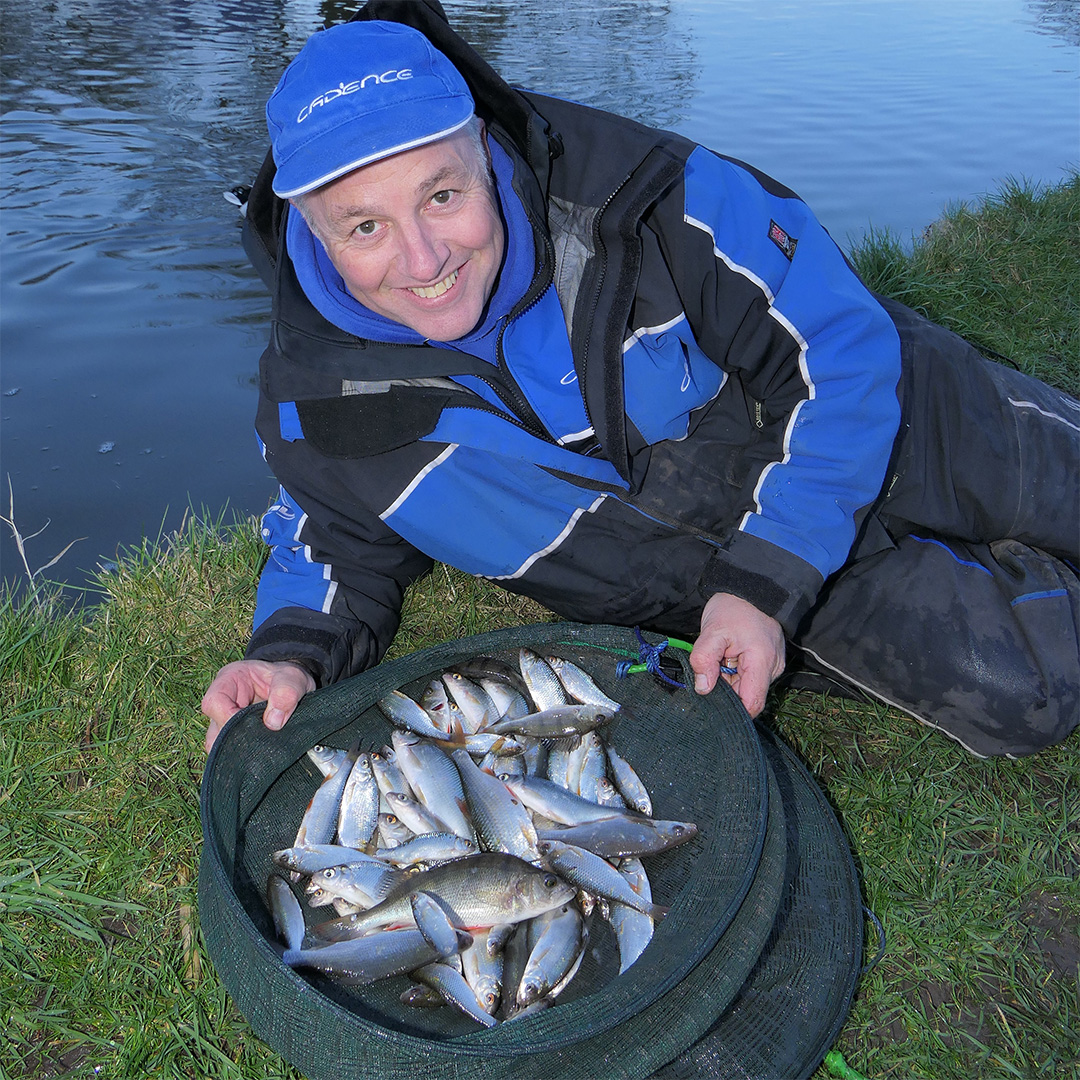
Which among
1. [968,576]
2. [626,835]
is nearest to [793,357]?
[968,576]

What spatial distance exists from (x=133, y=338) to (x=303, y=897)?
4527mm

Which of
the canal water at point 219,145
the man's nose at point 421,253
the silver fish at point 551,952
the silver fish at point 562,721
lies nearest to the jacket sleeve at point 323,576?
the silver fish at point 562,721

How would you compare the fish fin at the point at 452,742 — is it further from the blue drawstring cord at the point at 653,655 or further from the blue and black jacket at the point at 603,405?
the blue drawstring cord at the point at 653,655

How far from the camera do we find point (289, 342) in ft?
7.93

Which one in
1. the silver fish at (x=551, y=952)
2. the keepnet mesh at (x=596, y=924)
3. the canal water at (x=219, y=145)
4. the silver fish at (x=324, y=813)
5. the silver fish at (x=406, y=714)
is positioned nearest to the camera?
the keepnet mesh at (x=596, y=924)

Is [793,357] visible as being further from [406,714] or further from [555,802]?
[406,714]

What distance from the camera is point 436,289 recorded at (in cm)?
229

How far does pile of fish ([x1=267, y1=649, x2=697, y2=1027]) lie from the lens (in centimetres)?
221

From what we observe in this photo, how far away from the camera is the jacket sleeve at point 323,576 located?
2.69m

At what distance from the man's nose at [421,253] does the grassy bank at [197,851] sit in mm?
1496

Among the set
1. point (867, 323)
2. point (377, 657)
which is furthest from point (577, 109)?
point (377, 657)

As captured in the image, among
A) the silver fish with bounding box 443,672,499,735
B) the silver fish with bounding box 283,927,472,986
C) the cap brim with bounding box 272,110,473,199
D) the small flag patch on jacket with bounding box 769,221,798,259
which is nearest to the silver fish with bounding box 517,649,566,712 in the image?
the silver fish with bounding box 443,672,499,735

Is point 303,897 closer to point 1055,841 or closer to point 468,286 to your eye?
point 468,286

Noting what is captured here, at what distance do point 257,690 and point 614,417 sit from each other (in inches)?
45.3
